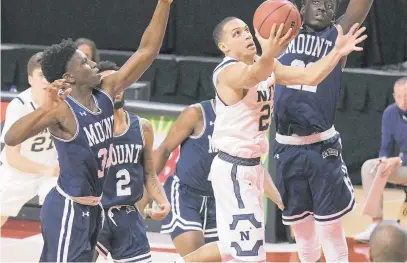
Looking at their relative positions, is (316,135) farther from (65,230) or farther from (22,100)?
(22,100)

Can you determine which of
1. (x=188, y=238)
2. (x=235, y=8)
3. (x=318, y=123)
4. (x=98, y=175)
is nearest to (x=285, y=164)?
(x=318, y=123)

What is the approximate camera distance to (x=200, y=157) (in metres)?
7.28

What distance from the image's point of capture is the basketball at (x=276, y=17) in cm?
595

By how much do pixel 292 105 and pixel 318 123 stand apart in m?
0.21

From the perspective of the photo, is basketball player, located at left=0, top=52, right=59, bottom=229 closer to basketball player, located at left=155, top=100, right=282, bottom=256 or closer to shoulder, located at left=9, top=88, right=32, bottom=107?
Answer: shoulder, located at left=9, top=88, right=32, bottom=107

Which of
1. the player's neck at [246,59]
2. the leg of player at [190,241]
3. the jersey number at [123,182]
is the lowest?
the leg of player at [190,241]

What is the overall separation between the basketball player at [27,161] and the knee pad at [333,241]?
240cm

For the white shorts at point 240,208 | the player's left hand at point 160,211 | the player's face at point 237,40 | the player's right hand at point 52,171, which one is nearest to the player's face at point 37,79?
the player's right hand at point 52,171

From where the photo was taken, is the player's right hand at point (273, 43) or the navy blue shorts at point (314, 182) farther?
the navy blue shorts at point (314, 182)

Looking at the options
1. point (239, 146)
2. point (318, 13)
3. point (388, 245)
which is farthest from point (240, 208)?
point (388, 245)

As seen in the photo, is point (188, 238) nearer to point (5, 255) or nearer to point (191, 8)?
point (5, 255)

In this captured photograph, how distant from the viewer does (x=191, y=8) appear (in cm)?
1384

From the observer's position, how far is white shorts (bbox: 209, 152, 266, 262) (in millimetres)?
6148

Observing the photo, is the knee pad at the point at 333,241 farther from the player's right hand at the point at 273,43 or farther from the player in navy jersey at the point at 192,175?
the player's right hand at the point at 273,43
